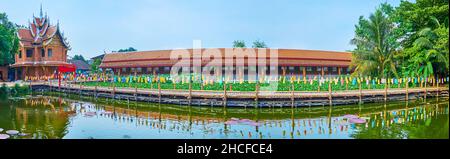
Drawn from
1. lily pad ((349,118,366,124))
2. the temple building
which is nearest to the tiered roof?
the temple building

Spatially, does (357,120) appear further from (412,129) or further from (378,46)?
(378,46)

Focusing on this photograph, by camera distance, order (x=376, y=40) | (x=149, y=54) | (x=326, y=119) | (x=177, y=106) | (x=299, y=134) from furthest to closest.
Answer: (x=149, y=54)
(x=376, y=40)
(x=177, y=106)
(x=326, y=119)
(x=299, y=134)

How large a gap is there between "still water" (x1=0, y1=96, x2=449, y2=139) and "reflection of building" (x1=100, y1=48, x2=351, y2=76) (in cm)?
1181

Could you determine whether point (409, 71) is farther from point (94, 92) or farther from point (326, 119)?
point (94, 92)

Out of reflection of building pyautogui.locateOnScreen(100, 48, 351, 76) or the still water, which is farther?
reflection of building pyautogui.locateOnScreen(100, 48, 351, 76)

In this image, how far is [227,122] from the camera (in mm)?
13766

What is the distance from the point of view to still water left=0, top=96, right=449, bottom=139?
1179cm

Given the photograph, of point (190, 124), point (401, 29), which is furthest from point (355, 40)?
point (190, 124)

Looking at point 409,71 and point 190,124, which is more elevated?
point 409,71

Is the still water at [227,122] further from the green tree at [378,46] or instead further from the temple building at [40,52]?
the temple building at [40,52]

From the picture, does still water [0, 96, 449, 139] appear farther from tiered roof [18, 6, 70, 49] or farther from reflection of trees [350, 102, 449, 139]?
tiered roof [18, 6, 70, 49]

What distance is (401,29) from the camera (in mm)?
25734

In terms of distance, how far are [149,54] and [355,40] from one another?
20557 mm
